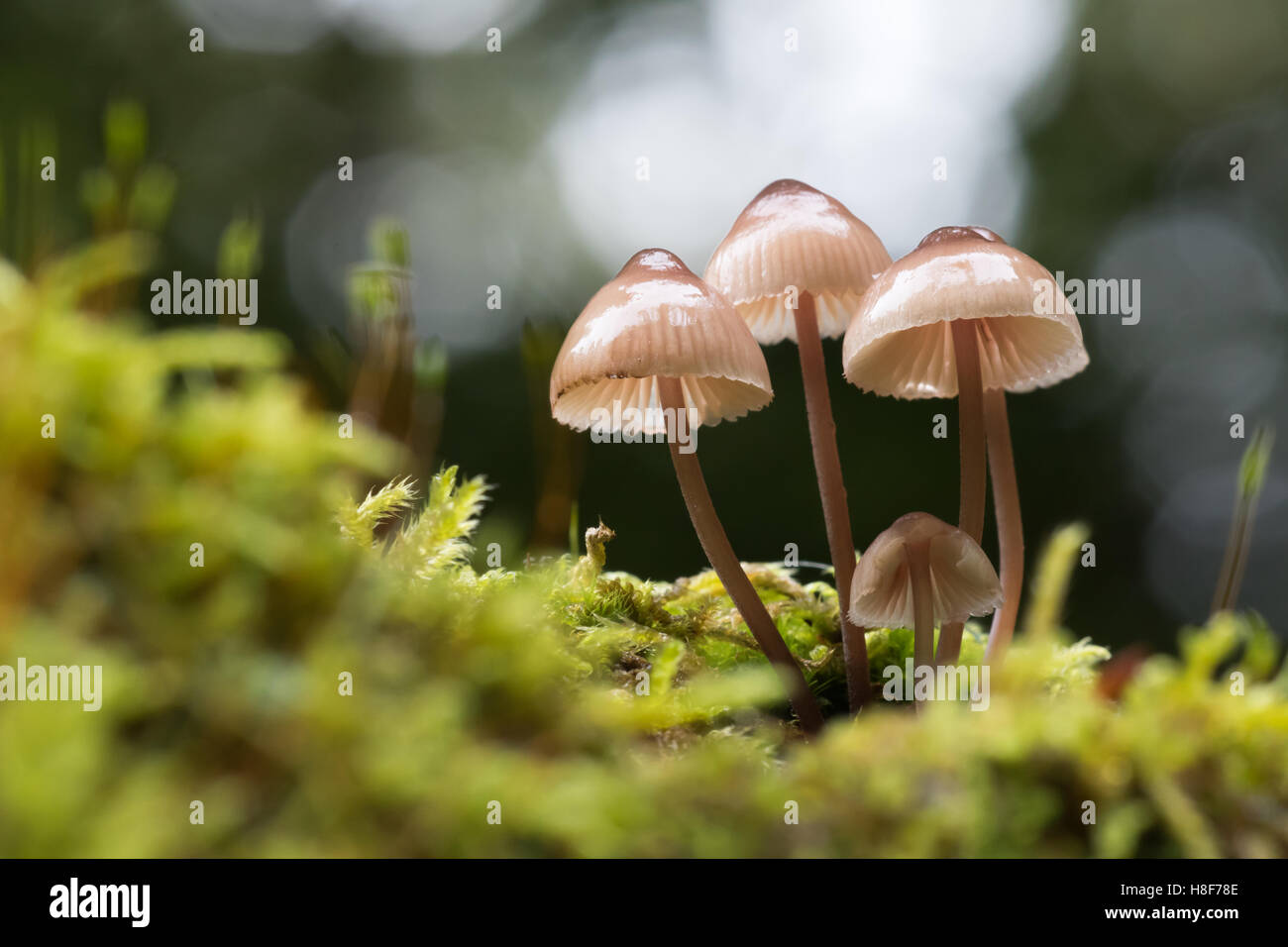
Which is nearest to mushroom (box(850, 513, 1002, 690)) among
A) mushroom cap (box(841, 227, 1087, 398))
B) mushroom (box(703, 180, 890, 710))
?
mushroom (box(703, 180, 890, 710))

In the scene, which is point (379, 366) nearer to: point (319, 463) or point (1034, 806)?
point (319, 463)

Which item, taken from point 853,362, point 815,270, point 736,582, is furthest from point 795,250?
point 736,582

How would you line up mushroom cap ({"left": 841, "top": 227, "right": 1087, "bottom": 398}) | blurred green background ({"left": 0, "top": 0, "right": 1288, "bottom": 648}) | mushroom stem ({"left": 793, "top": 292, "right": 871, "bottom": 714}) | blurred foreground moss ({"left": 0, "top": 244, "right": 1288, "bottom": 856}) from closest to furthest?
blurred foreground moss ({"left": 0, "top": 244, "right": 1288, "bottom": 856})
mushroom cap ({"left": 841, "top": 227, "right": 1087, "bottom": 398})
mushroom stem ({"left": 793, "top": 292, "right": 871, "bottom": 714})
blurred green background ({"left": 0, "top": 0, "right": 1288, "bottom": 648})

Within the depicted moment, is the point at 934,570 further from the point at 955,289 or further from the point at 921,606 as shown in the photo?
the point at 955,289

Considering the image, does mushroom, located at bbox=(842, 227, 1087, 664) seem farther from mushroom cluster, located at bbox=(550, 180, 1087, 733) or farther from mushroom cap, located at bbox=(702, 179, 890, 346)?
mushroom cap, located at bbox=(702, 179, 890, 346)

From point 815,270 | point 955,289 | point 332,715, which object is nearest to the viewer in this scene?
point 332,715
